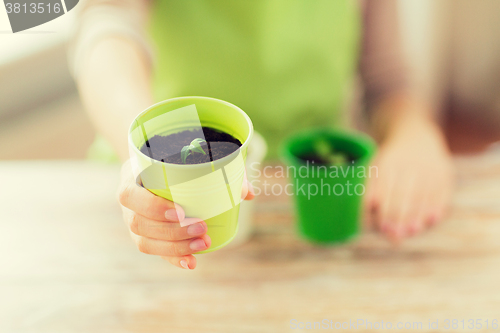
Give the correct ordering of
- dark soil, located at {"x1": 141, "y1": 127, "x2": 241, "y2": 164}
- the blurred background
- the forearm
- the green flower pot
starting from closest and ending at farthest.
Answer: dark soil, located at {"x1": 141, "y1": 127, "x2": 241, "y2": 164}, the forearm, the green flower pot, the blurred background

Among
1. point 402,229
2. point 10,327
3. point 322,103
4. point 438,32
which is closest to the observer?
point 10,327

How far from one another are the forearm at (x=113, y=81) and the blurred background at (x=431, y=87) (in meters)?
0.51

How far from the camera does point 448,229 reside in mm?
514

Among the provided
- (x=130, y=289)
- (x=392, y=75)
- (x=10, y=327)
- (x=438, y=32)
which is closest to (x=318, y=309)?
(x=130, y=289)

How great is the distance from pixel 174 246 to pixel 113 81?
24 centimetres

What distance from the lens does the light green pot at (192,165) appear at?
15 centimetres

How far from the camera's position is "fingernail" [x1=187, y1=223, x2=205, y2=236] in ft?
0.56

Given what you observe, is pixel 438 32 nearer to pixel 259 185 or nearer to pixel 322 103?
pixel 322 103

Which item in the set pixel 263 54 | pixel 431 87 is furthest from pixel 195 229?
pixel 431 87

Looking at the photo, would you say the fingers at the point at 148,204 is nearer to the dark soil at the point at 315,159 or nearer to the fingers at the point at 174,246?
the fingers at the point at 174,246

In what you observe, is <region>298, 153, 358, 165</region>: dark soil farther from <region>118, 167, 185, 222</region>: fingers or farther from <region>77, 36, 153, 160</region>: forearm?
<region>118, 167, 185, 222</region>: fingers

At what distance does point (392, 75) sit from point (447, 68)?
0.91 m

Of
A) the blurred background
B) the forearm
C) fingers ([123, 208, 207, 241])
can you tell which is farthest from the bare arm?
the blurred background

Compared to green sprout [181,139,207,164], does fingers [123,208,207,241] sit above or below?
below
